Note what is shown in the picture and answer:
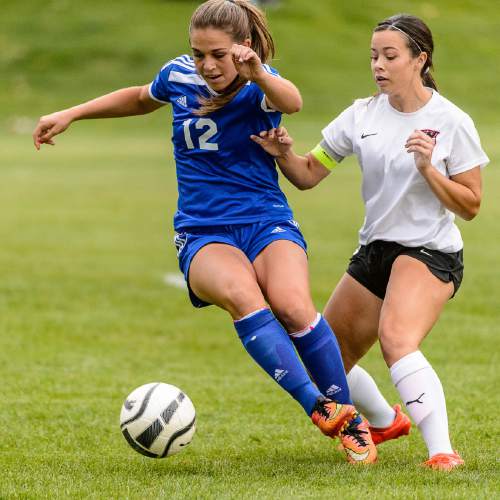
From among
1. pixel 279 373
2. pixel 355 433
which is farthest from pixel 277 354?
pixel 355 433

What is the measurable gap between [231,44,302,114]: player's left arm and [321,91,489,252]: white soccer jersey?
0.41 metres

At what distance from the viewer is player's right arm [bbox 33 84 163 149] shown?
6.64 meters

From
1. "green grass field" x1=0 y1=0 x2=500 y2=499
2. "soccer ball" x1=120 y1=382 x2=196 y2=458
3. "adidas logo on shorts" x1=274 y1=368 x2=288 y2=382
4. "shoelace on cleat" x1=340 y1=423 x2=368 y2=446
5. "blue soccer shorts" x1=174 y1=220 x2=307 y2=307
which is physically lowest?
"green grass field" x1=0 y1=0 x2=500 y2=499

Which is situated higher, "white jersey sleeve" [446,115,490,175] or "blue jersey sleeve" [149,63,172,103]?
"white jersey sleeve" [446,115,490,175]

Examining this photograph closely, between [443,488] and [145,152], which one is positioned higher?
[443,488]

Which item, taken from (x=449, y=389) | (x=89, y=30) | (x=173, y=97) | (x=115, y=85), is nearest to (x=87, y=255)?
(x=449, y=389)

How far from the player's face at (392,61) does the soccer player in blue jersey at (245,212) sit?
44 cm

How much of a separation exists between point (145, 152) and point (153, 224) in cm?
1861

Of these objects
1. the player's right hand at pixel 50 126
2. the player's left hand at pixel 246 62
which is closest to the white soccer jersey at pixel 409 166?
the player's left hand at pixel 246 62

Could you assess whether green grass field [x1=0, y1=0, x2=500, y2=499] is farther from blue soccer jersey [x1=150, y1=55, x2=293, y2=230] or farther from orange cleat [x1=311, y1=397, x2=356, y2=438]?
blue soccer jersey [x1=150, y1=55, x2=293, y2=230]

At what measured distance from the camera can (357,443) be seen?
6.07m

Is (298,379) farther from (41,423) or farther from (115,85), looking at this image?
(115,85)

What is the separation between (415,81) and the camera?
19.9ft

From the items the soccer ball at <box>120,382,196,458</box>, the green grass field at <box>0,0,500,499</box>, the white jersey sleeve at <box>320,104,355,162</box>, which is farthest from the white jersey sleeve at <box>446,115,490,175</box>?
the soccer ball at <box>120,382,196,458</box>
